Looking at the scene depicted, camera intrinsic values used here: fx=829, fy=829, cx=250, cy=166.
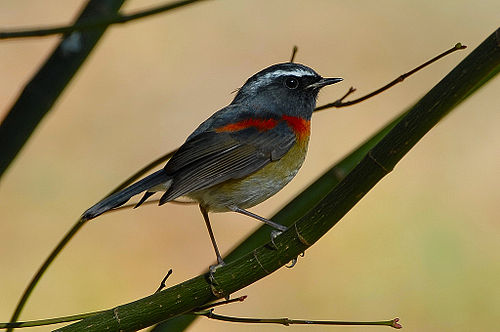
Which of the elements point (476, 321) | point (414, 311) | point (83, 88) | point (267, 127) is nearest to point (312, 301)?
point (414, 311)

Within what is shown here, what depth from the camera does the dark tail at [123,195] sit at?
2467 millimetres

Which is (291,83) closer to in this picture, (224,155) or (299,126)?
(299,126)

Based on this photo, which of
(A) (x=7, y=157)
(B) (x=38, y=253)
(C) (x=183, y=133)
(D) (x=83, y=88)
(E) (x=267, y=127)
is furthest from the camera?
(D) (x=83, y=88)

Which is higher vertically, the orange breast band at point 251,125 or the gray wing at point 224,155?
the orange breast band at point 251,125

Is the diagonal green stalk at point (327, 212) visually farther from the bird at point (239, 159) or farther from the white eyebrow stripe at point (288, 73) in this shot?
the white eyebrow stripe at point (288, 73)

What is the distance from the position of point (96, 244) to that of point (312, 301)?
1860mm

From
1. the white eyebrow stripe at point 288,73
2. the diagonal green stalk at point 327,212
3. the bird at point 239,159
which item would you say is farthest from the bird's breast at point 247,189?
the diagonal green stalk at point 327,212

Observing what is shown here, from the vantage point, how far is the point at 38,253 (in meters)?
6.61

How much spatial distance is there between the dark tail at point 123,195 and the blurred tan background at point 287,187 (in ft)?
6.93

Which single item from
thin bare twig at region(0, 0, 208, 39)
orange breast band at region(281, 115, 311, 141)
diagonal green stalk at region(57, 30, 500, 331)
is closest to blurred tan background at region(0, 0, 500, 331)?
orange breast band at region(281, 115, 311, 141)

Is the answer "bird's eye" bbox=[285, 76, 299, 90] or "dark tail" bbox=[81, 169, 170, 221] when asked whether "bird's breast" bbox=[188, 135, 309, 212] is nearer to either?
"dark tail" bbox=[81, 169, 170, 221]

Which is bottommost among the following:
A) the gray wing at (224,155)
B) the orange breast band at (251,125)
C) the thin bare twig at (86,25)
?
the thin bare twig at (86,25)

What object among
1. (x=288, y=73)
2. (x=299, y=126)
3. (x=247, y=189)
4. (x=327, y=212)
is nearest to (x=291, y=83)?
(x=288, y=73)

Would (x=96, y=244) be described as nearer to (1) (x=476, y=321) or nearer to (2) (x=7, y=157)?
(1) (x=476, y=321)
